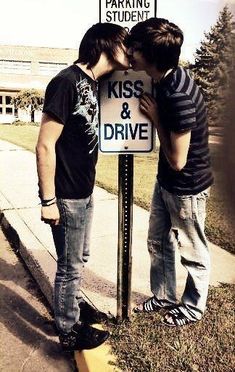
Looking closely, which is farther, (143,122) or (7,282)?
(7,282)

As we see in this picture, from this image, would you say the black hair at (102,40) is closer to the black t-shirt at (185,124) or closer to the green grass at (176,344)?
the black t-shirt at (185,124)

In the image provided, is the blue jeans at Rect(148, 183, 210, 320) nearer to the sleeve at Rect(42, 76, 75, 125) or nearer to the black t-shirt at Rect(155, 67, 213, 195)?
the black t-shirt at Rect(155, 67, 213, 195)

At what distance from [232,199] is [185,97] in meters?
1.45

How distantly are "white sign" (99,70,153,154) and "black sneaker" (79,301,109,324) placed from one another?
3.63 feet

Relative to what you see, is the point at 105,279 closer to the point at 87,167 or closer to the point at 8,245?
the point at 87,167

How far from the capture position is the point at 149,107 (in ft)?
6.78

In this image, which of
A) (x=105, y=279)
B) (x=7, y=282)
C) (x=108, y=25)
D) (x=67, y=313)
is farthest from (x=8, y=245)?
(x=108, y=25)

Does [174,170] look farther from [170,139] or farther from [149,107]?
[149,107]

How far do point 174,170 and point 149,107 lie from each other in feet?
1.21

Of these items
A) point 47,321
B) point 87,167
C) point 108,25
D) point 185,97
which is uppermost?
point 108,25

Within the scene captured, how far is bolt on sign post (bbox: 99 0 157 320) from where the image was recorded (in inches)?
79.4

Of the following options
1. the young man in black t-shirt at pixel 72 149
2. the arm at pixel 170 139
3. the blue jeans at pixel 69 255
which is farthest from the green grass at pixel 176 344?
the arm at pixel 170 139

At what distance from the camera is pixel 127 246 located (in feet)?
7.89

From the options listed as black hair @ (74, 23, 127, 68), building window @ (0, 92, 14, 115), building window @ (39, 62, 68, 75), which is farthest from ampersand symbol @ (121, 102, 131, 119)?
building window @ (39, 62, 68, 75)
